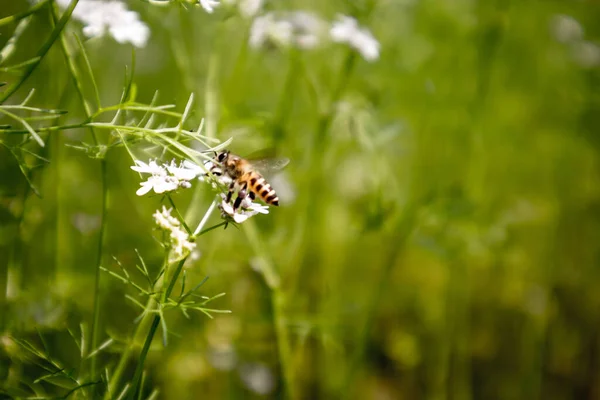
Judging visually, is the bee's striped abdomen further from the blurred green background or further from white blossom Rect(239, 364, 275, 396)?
white blossom Rect(239, 364, 275, 396)

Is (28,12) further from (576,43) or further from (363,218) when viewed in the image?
(576,43)

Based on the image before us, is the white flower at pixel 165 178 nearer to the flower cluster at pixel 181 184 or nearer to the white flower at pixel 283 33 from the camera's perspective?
the flower cluster at pixel 181 184

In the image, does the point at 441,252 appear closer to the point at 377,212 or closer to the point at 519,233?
the point at 377,212

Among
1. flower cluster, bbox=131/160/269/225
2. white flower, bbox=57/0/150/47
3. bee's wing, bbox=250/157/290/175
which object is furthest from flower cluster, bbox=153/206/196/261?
white flower, bbox=57/0/150/47

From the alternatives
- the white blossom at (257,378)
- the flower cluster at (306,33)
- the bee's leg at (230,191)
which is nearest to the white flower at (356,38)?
the flower cluster at (306,33)

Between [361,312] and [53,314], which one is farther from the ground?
[53,314]

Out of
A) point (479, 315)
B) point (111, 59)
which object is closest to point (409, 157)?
point (479, 315)
